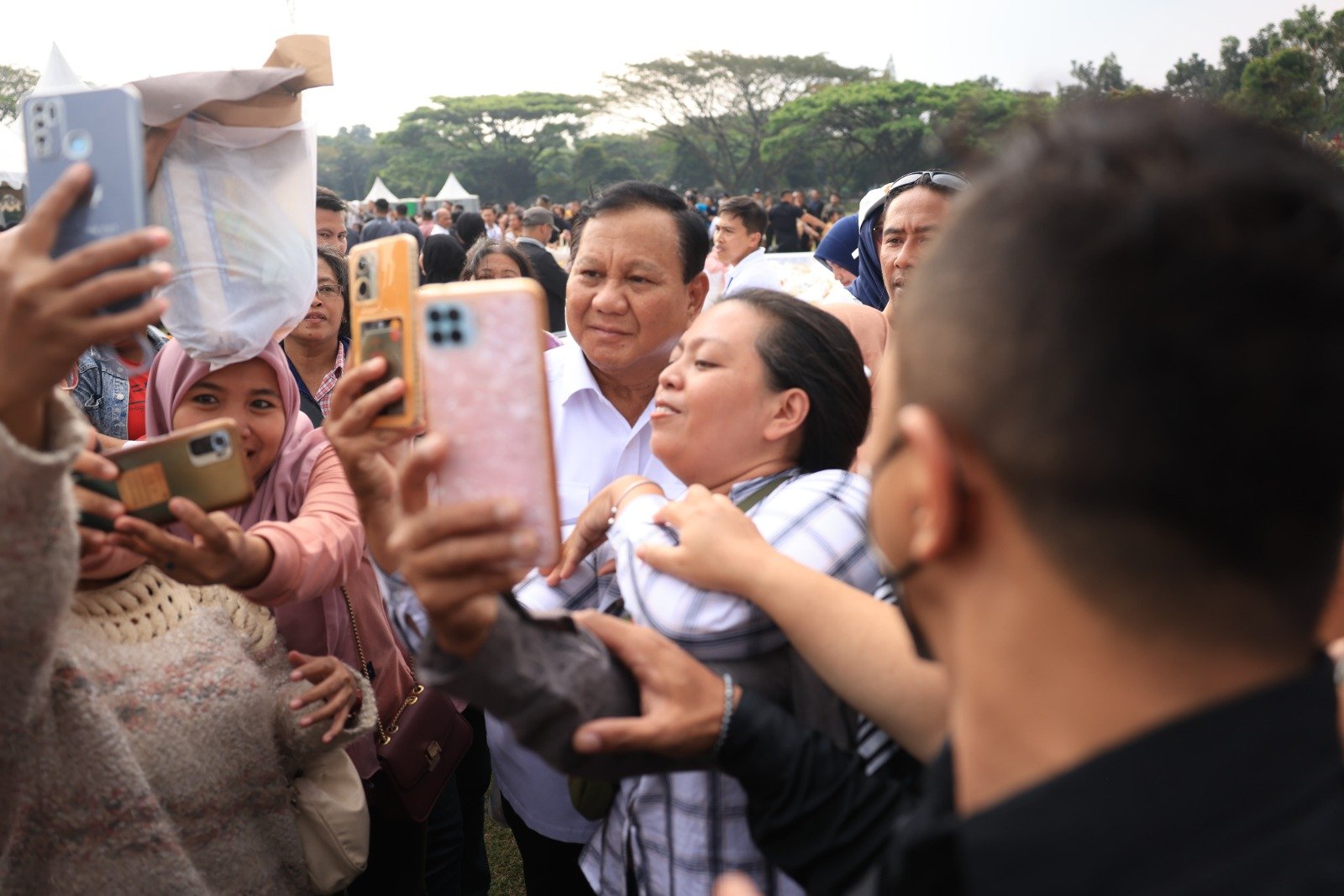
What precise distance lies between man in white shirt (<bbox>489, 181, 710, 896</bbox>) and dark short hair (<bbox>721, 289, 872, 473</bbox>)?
642 mm

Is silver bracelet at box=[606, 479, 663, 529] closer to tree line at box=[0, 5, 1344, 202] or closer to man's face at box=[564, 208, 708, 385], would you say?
man's face at box=[564, 208, 708, 385]

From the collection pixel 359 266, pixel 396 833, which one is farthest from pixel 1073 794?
pixel 396 833

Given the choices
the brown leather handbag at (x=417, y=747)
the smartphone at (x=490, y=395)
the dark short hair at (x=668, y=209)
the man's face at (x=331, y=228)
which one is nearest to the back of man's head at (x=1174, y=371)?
the smartphone at (x=490, y=395)

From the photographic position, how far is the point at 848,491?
1.51 m

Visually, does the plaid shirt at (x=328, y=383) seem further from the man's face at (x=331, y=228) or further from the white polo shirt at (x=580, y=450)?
the man's face at (x=331, y=228)

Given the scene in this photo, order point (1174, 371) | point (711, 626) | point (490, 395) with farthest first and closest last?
point (711, 626) < point (490, 395) < point (1174, 371)

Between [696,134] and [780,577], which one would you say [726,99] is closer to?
[696,134]

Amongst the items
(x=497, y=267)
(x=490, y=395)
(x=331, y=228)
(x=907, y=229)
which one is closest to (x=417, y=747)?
(x=490, y=395)

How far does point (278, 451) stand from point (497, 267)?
238cm

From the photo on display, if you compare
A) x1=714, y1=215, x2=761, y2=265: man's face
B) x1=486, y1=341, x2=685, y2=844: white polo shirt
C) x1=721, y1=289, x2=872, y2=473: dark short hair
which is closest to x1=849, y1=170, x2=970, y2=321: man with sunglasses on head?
x1=486, y1=341, x2=685, y2=844: white polo shirt

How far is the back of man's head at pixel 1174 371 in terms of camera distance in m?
0.64

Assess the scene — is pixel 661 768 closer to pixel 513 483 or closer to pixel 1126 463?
pixel 513 483

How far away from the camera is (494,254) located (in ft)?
14.3

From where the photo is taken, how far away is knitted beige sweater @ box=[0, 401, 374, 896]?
4.85ft
